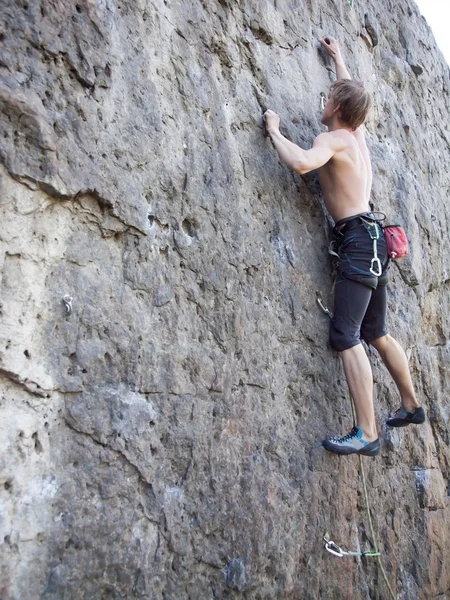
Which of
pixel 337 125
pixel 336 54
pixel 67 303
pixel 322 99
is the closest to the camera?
pixel 67 303

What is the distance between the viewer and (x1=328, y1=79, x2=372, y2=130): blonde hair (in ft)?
10.9

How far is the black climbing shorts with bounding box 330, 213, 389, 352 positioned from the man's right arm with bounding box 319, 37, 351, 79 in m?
1.18

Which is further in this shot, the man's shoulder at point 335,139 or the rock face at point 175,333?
the man's shoulder at point 335,139

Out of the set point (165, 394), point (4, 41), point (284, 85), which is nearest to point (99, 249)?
point (165, 394)

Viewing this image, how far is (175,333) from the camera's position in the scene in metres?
2.56

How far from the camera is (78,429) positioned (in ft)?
7.14

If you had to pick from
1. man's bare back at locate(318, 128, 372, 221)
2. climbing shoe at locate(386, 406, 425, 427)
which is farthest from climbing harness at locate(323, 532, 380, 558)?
man's bare back at locate(318, 128, 372, 221)

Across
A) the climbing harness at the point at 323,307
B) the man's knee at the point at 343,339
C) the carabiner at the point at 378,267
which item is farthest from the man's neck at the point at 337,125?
the man's knee at the point at 343,339

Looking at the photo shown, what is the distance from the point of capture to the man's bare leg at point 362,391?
3068 millimetres

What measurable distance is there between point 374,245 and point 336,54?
1488mm

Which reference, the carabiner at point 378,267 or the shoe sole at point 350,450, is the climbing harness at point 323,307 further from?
the shoe sole at point 350,450

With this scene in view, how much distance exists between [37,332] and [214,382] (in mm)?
832

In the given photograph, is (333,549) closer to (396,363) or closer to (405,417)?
(405,417)

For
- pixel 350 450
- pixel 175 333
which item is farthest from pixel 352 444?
pixel 175 333
